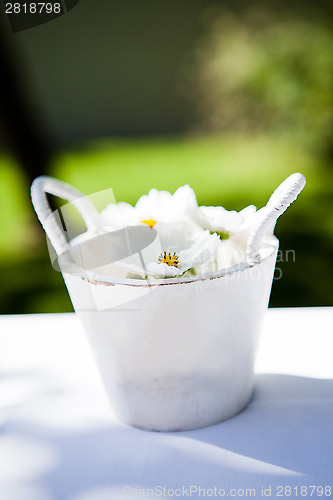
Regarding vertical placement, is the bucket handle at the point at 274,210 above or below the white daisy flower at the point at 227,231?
above

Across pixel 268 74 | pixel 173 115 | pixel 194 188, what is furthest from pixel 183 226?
pixel 173 115

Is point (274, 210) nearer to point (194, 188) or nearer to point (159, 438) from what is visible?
point (159, 438)

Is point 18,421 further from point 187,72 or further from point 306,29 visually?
point 187,72

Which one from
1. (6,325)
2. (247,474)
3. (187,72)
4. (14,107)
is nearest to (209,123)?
(187,72)

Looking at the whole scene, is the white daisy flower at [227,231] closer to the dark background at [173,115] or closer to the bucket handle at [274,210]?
the bucket handle at [274,210]

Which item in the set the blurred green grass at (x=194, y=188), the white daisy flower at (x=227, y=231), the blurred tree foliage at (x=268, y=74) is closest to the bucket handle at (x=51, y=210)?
the white daisy flower at (x=227, y=231)

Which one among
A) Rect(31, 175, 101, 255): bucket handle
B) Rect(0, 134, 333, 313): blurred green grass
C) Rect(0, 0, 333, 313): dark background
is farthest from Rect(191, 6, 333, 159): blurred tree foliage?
Rect(31, 175, 101, 255): bucket handle

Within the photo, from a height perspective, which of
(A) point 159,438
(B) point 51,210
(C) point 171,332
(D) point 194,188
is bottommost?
(D) point 194,188
